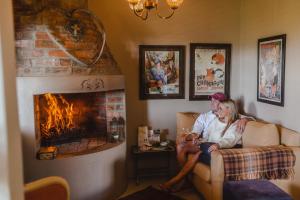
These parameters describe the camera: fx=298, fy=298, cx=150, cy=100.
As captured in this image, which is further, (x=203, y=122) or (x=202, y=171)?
(x=203, y=122)

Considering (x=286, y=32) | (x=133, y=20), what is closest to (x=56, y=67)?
(x=133, y=20)

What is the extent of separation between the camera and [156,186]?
3.81 meters

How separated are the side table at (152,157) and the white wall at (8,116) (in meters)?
2.94

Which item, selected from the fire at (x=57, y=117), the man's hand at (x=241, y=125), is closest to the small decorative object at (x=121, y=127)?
the fire at (x=57, y=117)

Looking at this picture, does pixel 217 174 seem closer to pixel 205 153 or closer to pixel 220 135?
pixel 205 153

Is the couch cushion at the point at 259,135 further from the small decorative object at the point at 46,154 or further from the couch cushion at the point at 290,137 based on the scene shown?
the small decorative object at the point at 46,154

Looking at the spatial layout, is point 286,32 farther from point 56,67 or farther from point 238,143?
point 56,67

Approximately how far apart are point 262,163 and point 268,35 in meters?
1.60

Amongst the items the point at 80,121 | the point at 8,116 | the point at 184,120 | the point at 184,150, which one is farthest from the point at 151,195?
the point at 8,116

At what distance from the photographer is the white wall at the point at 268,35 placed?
3.09 m

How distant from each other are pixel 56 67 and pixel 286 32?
8.08ft

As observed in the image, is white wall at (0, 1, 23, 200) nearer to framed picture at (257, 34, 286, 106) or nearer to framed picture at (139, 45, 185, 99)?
framed picture at (257, 34, 286, 106)

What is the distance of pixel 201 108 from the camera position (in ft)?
14.0

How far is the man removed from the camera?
358 cm
